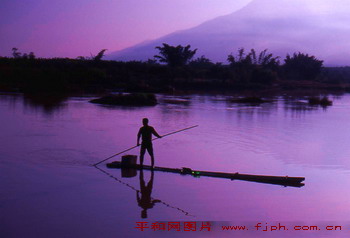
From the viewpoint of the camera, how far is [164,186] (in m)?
8.93

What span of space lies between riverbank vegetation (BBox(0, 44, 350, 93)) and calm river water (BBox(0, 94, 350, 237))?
2771cm

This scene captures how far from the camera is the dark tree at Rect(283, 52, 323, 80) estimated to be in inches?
2959

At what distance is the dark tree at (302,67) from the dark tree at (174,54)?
63.5ft

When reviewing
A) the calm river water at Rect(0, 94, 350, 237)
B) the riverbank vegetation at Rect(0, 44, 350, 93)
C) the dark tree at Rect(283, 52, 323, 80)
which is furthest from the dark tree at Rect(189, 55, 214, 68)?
the calm river water at Rect(0, 94, 350, 237)

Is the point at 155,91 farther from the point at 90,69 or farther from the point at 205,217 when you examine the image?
the point at 205,217

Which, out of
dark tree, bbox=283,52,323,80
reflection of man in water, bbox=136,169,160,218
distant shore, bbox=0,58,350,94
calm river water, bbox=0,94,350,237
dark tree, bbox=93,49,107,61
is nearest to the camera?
calm river water, bbox=0,94,350,237

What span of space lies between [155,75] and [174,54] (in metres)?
8.63

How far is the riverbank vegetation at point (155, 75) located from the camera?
44156 millimetres

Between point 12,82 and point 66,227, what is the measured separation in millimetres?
42204

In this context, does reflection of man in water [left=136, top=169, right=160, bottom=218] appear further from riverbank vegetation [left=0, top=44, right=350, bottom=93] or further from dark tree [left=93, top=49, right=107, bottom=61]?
dark tree [left=93, top=49, right=107, bottom=61]

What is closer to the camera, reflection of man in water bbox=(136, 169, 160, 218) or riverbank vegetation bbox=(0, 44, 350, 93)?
reflection of man in water bbox=(136, 169, 160, 218)

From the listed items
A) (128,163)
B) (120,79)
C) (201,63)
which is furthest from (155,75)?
(128,163)

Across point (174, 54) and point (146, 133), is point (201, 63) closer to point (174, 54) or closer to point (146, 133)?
point (174, 54)

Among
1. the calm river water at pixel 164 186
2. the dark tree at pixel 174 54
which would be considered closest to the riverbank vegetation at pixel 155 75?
the dark tree at pixel 174 54
